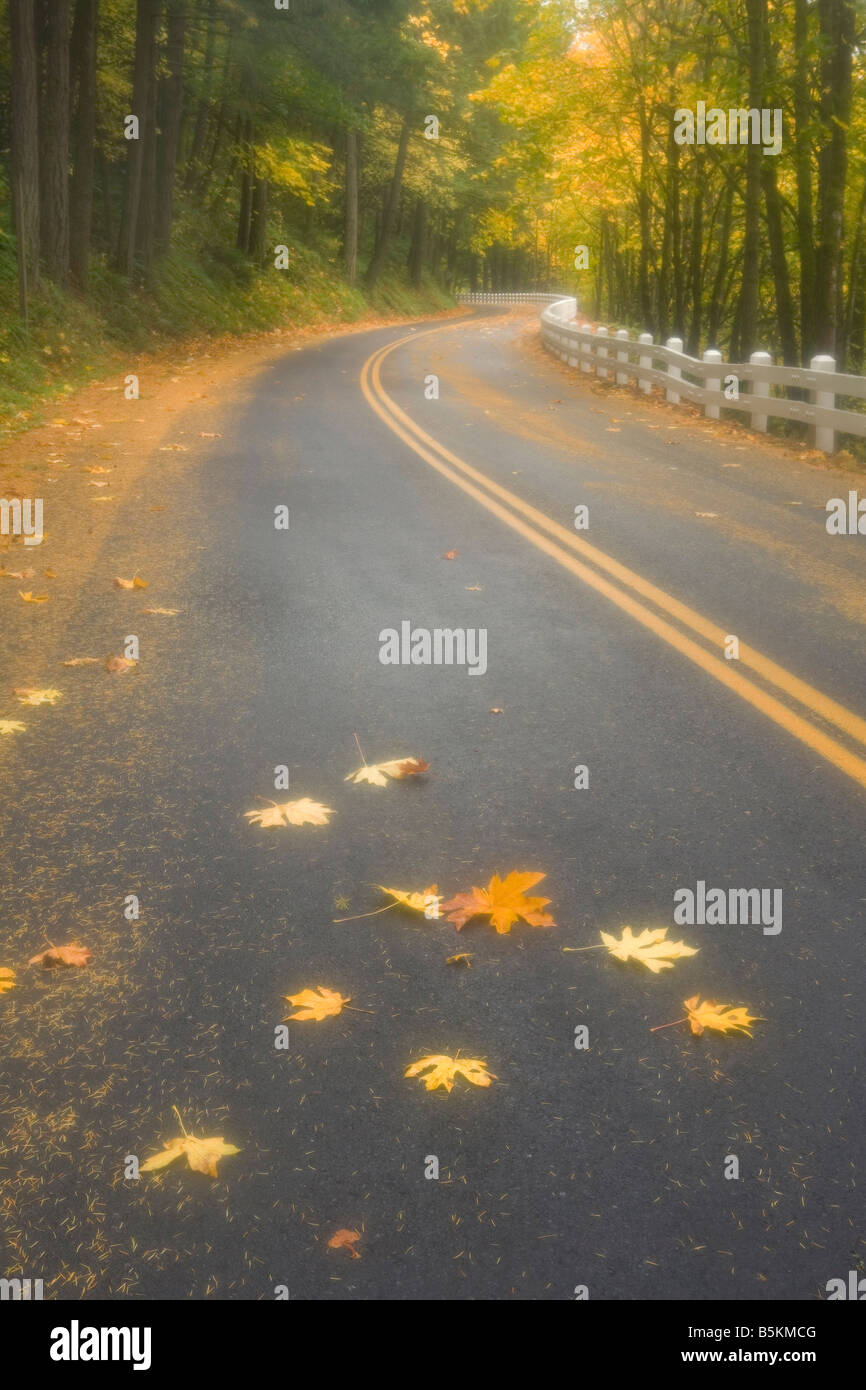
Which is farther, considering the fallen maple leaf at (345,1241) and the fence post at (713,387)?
the fence post at (713,387)

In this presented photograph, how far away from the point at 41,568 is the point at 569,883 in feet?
17.5

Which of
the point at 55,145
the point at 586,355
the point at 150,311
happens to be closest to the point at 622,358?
the point at 586,355

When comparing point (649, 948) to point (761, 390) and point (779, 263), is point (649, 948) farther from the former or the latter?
point (779, 263)

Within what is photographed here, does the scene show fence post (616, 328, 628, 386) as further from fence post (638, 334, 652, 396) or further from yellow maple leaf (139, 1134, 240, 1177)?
yellow maple leaf (139, 1134, 240, 1177)

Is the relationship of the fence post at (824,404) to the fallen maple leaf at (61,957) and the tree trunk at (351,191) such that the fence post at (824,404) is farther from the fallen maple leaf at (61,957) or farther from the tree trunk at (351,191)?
the tree trunk at (351,191)

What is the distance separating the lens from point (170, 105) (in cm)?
2823

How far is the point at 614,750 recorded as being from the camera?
16.4 feet

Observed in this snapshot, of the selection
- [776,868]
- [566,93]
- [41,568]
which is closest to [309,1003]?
[776,868]

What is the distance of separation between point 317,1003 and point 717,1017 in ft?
3.49

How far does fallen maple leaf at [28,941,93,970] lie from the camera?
→ 3479mm

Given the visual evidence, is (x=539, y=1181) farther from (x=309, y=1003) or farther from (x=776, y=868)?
(x=776, y=868)

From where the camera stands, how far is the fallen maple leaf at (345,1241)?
248 cm

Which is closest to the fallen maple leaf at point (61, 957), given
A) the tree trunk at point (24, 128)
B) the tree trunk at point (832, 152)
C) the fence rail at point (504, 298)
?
the tree trunk at point (832, 152)

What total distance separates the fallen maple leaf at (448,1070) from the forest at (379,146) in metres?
17.2
